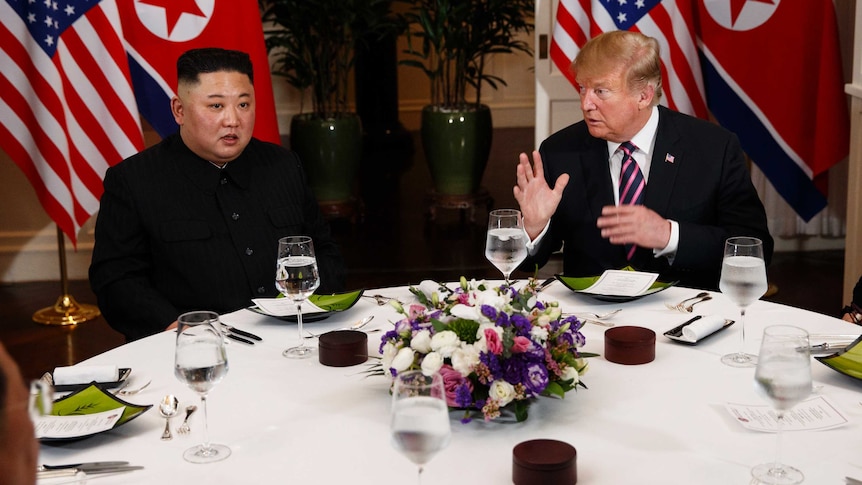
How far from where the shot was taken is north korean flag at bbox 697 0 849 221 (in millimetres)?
4508

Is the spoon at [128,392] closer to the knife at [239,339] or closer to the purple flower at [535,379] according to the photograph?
the knife at [239,339]

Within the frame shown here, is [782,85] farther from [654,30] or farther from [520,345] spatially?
[520,345]

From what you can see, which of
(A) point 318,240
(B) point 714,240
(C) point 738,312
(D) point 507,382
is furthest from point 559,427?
(A) point 318,240

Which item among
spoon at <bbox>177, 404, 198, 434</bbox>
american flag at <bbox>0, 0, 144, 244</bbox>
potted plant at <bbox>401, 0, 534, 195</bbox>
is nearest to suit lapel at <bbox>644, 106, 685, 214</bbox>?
spoon at <bbox>177, 404, 198, 434</bbox>

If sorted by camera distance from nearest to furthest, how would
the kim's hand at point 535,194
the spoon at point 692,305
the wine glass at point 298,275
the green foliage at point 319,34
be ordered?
the wine glass at point 298,275 → the spoon at point 692,305 → the kim's hand at point 535,194 → the green foliage at point 319,34

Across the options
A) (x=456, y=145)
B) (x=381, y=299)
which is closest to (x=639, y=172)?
(x=381, y=299)

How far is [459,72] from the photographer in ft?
19.6

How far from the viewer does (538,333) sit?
160 cm

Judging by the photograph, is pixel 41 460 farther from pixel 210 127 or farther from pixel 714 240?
pixel 714 240

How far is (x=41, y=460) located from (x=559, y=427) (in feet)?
2.56

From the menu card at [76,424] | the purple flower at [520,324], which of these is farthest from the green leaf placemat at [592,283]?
the menu card at [76,424]

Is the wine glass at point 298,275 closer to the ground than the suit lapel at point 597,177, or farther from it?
closer to the ground

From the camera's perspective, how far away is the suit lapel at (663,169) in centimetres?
286

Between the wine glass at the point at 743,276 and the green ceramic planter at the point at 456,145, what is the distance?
4122 mm
